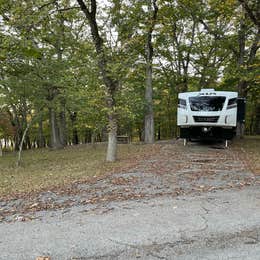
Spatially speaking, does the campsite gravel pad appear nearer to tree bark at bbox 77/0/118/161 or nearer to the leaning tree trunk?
Answer: tree bark at bbox 77/0/118/161

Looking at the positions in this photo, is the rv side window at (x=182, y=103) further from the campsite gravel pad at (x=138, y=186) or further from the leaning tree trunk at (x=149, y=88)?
the campsite gravel pad at (x=138, y=186)

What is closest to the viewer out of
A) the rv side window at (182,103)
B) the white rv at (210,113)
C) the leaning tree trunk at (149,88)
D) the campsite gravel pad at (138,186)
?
the campsite gravel pad at (138,186)

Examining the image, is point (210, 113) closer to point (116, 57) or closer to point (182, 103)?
point (182, 103)

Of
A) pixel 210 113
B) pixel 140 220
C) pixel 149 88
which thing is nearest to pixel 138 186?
pixel 140 220

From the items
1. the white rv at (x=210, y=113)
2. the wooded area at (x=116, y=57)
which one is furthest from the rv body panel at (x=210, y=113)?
the wooded area at (x=116, y=57)

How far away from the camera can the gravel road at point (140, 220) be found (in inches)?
132

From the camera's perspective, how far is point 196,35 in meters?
19.5

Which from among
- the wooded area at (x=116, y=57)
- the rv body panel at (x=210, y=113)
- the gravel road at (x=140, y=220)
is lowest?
the gravel road at (x=140, y=220)

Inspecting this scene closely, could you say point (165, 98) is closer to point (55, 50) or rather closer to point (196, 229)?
point (55, 50)

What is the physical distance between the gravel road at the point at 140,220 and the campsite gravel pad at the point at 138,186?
20 millimetres

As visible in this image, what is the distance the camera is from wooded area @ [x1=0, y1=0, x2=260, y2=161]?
33.6 feet

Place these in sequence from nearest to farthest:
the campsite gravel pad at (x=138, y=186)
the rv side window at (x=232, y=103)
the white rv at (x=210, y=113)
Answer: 1. the campsite gravel pad at (x=138, y=186)
2. the white rv at (x=210, y=113)
3. the rv side window at (x=232, y=103)

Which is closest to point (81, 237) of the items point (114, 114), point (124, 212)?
point (124, 212)

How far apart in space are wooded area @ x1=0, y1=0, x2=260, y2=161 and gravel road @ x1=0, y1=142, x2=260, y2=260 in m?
4.49
